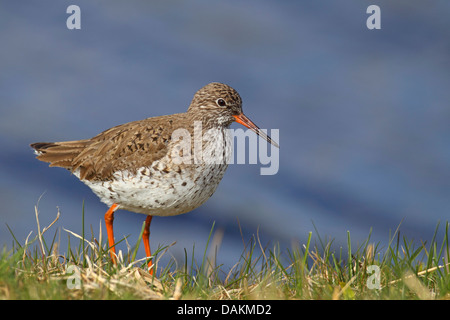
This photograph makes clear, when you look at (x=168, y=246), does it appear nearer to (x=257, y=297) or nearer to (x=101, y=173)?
(x=257, y=297)

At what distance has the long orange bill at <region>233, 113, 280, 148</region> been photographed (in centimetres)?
838

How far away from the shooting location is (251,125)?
8383 millimetres

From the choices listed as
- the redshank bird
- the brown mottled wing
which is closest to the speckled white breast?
the redshank bird

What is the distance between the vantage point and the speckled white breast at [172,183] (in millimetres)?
7500

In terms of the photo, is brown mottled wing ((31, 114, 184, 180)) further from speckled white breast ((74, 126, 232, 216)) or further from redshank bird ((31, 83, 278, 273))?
speckled white breast ((74, 126, 232, 216))

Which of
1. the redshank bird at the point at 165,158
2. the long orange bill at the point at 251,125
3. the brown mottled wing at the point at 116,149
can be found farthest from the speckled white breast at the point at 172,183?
the long orange bill at the point at 251,125

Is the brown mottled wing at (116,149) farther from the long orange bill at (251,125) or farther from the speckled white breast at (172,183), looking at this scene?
the long orange bill at (251,125)

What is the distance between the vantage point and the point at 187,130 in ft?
26.5

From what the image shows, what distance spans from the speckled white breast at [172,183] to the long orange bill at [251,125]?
0.50 meters

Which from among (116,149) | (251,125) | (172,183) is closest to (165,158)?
(172,183)

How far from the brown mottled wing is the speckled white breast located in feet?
0.63

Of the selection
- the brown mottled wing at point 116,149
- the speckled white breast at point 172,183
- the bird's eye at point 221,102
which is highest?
the bird's eye at point 221,102

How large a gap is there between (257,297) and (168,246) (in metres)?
1.55
